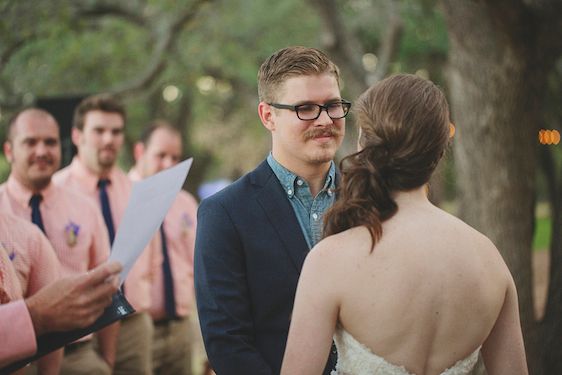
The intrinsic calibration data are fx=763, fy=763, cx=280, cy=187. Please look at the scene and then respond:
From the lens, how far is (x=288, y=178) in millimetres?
→ 3176

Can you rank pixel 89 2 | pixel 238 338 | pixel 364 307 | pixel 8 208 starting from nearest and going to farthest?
pixel 364 307 < pixel 238 338 < pixel 8 208 < pixel 89 2

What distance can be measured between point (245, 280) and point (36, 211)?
2460 millimetres

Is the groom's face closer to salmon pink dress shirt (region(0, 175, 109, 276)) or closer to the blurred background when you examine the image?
the blurred background

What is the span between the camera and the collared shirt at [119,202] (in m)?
6.12

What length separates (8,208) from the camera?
484cm

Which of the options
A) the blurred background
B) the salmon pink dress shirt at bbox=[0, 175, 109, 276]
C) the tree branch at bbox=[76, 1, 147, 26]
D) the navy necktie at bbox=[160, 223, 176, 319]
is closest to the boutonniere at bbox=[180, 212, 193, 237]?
the navy necktie at bbox=[160, 223, 176, 319]

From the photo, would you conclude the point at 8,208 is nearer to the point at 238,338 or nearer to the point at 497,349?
the point at 238,338

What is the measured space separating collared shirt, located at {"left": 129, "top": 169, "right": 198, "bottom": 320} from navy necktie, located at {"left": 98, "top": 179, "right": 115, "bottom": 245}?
596 mm

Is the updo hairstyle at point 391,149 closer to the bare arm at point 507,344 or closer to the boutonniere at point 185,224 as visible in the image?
the bare arm at point 507,344

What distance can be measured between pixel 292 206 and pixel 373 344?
2.86 ft

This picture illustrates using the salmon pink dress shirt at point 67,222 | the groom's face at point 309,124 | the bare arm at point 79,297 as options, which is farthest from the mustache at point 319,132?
the salmon pink dress shirt at point 67,222

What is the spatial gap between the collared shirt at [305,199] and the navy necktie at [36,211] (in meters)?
2.31

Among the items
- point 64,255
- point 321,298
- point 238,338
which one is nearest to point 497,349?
point 321,298

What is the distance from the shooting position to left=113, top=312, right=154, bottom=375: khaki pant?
6.06 m
